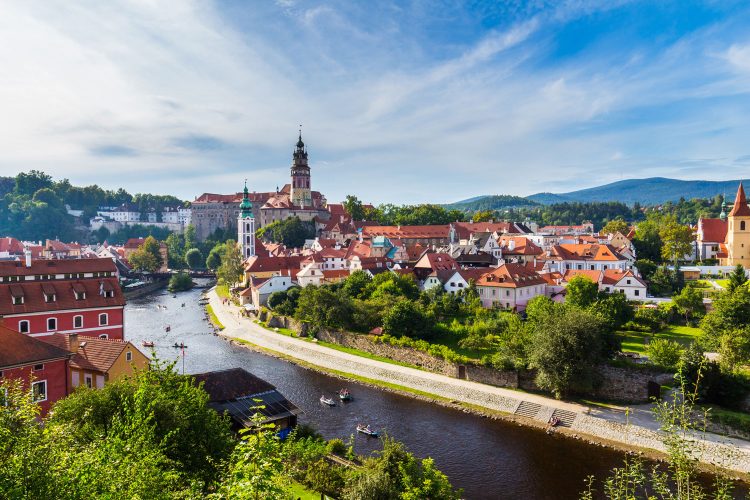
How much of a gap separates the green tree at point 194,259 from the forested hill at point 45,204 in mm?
42658

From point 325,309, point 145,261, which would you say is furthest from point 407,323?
point 145,261

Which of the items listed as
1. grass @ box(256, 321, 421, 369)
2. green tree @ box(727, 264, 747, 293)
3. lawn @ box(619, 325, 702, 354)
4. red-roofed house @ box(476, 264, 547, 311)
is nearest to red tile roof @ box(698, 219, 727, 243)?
green tree @ box(727, 264, 747, 293)

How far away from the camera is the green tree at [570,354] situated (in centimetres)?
2366

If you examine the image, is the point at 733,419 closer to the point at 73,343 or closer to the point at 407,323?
the point at 407,323

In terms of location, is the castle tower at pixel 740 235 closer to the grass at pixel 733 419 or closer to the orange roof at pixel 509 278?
the orange roof at pixel 509 278

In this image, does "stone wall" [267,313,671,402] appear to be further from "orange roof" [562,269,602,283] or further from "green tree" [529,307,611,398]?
"orange roof" [562,269,602,283]

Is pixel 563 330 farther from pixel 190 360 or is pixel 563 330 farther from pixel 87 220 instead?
pixel 87 220

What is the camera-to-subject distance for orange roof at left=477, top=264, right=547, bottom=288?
38.4m

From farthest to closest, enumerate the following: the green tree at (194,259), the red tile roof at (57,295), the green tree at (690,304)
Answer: the green tree at (194,259)
the green tree at (690,304)
the red tile roof at (57,295)

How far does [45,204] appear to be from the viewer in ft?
356

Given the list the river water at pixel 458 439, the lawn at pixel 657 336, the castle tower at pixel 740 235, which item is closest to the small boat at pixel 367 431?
the river water at pixel 458 439

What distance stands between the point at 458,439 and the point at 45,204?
115 meters

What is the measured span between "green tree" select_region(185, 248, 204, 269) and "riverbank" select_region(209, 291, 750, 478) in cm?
5483

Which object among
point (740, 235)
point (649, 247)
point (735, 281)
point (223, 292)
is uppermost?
point (740, 235)
